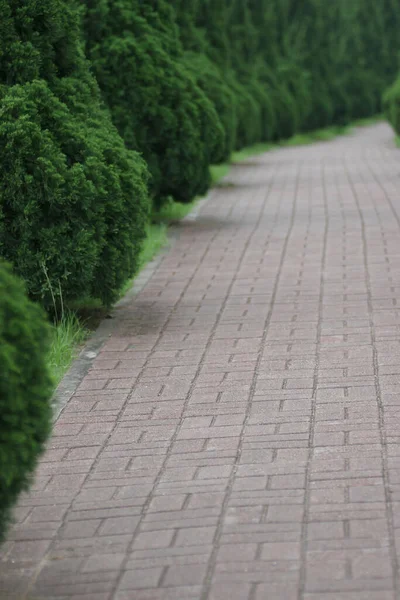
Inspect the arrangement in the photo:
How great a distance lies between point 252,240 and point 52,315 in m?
4.03

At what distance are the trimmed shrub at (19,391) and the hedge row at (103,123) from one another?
11.2 ft

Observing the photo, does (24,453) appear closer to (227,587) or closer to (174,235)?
(227,587)

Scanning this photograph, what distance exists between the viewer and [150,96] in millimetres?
11914

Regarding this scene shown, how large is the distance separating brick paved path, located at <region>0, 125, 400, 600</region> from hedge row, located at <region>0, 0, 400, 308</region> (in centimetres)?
69

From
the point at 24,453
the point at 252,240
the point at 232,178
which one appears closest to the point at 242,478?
the point at 24,453

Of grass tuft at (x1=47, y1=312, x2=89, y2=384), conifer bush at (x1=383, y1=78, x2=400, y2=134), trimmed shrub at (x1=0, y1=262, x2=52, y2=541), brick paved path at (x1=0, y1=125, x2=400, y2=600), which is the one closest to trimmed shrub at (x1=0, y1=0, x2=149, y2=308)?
grass tuft at (x1=47, y1=312, x2=89, y2=384)

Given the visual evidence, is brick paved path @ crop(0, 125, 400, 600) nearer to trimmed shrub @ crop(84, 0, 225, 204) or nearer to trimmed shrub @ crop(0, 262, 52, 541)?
trimmed shrub @ crop(0, 262, 52, 541)

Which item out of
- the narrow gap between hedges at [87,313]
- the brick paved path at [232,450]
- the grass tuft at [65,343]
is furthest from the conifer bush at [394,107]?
the grass tuft at [65,343]

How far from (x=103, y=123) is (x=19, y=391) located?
487 centimetres

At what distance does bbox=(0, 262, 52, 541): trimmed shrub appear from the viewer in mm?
3766

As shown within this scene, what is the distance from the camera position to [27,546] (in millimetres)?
4461

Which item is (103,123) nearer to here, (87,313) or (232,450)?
(87,313)

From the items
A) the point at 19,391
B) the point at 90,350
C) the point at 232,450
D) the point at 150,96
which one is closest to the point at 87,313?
the point at 90,350

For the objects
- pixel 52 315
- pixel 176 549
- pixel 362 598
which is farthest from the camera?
pixel 52 315
